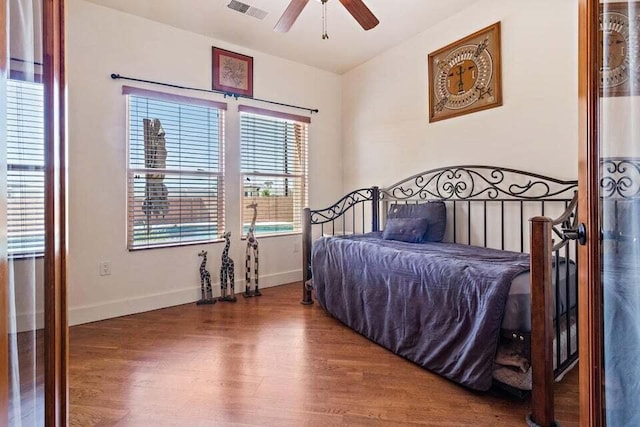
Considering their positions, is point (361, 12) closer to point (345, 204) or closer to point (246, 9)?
point (246, 9)

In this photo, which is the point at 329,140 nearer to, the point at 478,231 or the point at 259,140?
the point at 259,140

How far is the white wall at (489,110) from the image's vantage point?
2.20 meters

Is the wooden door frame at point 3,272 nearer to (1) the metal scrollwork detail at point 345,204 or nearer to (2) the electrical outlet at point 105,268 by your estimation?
(2) the electrical outlet at point 105,268

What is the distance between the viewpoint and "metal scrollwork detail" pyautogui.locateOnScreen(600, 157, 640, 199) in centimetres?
80

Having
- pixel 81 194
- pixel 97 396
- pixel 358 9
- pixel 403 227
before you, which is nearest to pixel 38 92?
pixel 97 396

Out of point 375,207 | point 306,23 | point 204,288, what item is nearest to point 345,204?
point 375,207

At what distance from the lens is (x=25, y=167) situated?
29.8 inches

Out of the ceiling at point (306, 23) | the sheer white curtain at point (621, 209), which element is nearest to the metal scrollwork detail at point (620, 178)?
the sheer white curtain at point (621, 209)

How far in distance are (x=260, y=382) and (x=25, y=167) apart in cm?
145

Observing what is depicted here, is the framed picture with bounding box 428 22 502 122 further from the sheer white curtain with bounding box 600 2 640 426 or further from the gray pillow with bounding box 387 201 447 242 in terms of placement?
the sheer white curtain with bounding box 600 2 640 426

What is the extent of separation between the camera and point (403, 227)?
2.72m

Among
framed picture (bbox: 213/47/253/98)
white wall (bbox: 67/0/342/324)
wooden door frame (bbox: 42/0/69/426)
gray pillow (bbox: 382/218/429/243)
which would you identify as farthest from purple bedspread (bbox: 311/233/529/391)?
framed picture (bbox: 213/47/253/98)

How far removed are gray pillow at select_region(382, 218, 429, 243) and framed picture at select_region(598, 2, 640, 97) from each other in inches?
72.8

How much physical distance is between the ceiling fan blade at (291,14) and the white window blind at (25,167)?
182 cm
